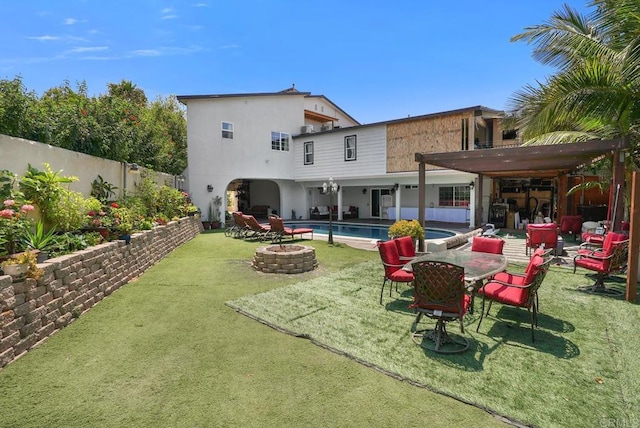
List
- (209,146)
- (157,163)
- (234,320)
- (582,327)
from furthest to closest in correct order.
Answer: (209,146) → (157,163) → (234,320) → (582,327)

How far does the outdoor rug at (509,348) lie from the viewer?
10.3ft

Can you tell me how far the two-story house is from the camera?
1658 centimetres

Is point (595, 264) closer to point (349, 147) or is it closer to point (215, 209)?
point (349, 147)

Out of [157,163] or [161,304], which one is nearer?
[161,304]

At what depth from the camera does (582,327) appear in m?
4.88

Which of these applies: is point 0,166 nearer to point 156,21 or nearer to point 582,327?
point 156,21

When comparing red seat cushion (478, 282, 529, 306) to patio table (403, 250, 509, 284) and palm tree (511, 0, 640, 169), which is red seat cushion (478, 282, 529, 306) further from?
palm tree (511, 0, 640, 169)

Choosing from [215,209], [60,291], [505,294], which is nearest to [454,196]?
[215,209]

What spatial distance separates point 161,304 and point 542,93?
994 cm

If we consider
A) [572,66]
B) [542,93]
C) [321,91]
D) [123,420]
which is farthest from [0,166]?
[321,91]

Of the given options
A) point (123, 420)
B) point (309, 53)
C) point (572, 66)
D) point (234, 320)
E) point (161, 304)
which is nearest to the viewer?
point (123, 420)

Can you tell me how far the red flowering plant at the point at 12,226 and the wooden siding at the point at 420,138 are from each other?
1431 centimetres

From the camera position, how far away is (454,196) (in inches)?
792

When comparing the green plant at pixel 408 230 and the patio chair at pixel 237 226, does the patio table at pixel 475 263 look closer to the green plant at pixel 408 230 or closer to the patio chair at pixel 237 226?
the green plant at pixel 408 230
